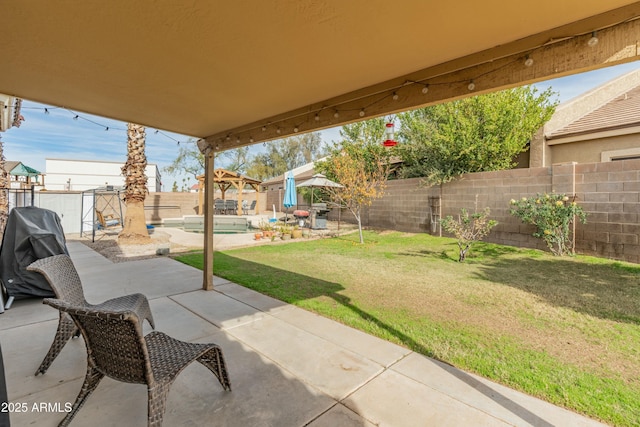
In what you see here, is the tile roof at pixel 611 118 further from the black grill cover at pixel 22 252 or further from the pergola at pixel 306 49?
the black grill cover at pixel 22 252

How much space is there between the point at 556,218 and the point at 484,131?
4.68 meters

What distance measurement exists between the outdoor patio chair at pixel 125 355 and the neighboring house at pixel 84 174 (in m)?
35.1

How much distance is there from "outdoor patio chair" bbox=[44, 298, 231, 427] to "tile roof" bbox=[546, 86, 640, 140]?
38.0ft

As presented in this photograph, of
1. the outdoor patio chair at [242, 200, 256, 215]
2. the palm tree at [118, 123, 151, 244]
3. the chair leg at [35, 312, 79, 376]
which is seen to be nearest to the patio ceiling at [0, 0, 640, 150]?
the chair leg at [35, 312, 79, 376]

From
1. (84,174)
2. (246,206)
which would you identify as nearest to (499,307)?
(246,206)

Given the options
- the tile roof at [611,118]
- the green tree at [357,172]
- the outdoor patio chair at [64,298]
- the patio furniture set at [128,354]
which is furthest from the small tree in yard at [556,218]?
the outdoor patio chair at [64,298]

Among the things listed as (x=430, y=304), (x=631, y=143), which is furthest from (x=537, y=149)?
(x=430, y=304)

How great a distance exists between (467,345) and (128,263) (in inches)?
273

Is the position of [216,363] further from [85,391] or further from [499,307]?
[499,307]

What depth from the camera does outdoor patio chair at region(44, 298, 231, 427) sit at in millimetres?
1701

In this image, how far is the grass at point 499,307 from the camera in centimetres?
257

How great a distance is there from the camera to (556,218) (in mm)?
7266

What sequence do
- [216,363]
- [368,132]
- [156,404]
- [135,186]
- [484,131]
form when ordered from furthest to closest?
[368,132] < [484,131] < [135,186] < [216,363] < [156,404]

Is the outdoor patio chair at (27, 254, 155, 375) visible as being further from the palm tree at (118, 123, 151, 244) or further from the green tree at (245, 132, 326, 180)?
the green tree at (245, 132, 326, 180)
